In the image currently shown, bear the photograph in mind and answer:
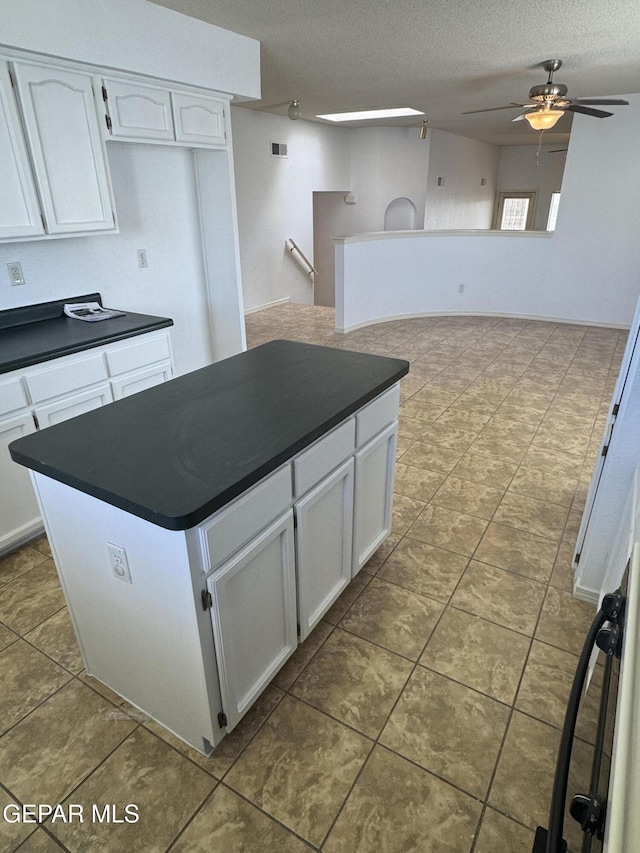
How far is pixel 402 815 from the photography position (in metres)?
1.37

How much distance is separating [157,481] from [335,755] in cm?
99

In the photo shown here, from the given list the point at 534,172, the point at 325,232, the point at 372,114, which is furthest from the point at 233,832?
the point at 534,172

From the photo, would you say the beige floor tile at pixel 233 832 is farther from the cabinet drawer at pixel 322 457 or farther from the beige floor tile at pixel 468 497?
the beige floor tile at pixel 468 497

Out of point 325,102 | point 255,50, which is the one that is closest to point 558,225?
point 325,102

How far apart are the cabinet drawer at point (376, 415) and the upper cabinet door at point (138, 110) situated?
6.78 feet

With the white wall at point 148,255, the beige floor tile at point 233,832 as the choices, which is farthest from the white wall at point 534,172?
the beige floor tile at point 233,832

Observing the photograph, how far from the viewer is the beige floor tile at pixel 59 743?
4.73ft

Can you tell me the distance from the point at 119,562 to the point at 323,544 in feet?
2.28

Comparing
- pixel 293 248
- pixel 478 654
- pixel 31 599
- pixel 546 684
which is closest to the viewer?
pixel 546 684

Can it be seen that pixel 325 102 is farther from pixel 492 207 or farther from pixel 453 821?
pixel 492 207

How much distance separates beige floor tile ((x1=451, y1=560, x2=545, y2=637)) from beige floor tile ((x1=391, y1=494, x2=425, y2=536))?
1.29 feet

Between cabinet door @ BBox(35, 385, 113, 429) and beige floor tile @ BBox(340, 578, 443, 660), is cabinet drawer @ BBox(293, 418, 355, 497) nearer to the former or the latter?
beige floor tile @ BBox(340, 578, 443, 660)

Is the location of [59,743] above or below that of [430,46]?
below

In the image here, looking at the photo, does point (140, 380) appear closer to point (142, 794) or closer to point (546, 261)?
point (142, 794)
